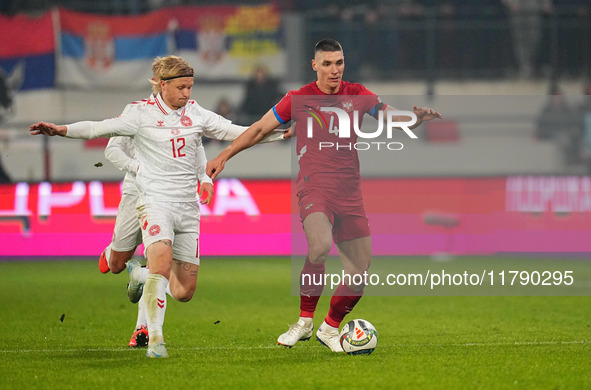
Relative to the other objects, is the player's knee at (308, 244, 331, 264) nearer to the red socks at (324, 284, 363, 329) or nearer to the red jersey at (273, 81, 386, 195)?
the red socks at (324, 284, 363, 329)

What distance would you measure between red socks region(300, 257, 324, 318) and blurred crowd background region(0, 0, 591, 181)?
1079 cm

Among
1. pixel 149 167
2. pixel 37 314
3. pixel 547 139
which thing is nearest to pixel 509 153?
pixel 547 139

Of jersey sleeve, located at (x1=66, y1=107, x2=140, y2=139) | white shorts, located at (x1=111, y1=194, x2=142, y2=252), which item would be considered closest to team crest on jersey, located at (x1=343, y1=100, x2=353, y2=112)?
jersey sleeve, located at (x1=66, y1=107, x2=140, y2=139)

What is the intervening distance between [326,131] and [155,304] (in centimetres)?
184

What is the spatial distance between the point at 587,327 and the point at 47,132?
518 cm

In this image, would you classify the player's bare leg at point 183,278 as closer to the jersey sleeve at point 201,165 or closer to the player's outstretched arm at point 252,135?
the jersey sleeve at point 201,165

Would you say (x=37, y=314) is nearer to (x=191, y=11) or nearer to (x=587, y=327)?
(x=587, y=327)

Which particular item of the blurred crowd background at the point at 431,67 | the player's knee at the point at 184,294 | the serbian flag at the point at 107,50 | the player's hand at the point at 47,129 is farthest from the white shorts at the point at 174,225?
the serbian flag at the point at 107,50

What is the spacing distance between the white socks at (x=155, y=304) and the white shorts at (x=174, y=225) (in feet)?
0.93

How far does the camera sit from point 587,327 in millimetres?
8883

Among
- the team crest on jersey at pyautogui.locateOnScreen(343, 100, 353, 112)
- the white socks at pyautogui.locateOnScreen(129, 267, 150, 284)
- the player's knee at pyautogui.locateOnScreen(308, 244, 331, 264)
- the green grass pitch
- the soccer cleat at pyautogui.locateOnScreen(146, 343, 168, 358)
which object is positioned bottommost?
the green grass pitch

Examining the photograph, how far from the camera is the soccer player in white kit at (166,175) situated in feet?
22.6

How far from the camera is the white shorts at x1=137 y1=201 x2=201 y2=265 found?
6.95 metres

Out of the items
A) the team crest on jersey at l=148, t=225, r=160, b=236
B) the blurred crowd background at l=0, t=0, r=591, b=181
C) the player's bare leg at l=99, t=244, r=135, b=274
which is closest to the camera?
the team crest on jersey at l=148, t=225, r=160, b=236
